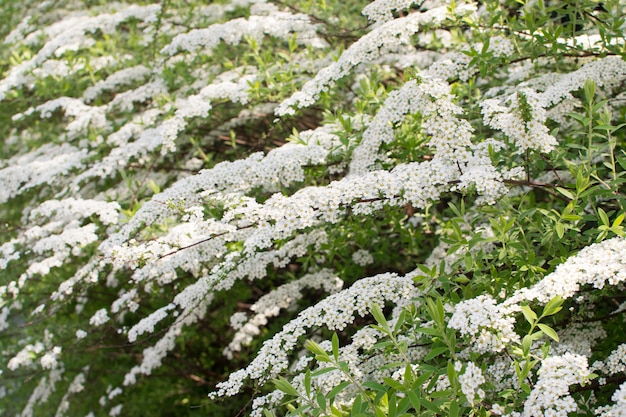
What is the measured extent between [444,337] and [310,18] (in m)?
3.35

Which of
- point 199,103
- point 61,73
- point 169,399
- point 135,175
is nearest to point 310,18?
point 199,103

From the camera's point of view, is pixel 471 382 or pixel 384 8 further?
pixel 384 8

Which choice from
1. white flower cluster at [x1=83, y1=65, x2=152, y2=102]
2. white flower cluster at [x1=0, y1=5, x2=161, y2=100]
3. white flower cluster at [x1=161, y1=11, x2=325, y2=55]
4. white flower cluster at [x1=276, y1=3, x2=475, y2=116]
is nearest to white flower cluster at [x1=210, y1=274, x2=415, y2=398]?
white flower cluster at [x1=276, y1=3, x2=475, y2=116]

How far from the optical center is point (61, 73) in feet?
17.3

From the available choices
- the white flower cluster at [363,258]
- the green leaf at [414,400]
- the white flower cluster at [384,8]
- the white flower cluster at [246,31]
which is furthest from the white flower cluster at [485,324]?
the white flower cluster at [246,31]

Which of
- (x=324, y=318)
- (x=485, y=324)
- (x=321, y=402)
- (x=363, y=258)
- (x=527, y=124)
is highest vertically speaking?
(x=527, y=124)

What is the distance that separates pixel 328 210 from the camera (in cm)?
230

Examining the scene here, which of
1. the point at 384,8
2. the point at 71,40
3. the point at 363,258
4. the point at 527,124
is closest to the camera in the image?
the point at 527,124

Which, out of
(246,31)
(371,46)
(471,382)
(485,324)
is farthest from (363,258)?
(246,31)

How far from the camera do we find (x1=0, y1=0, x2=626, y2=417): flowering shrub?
198 centimetres

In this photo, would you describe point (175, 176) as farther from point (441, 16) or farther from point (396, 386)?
point (396, 386)

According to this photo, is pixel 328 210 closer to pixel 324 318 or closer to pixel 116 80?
pixel 324 318

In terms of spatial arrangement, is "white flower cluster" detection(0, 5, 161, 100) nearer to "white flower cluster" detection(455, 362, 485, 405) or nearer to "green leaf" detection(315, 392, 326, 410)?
"green leaf" detection(315, 392, 326, 410)

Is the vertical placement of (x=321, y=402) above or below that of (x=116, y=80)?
above
